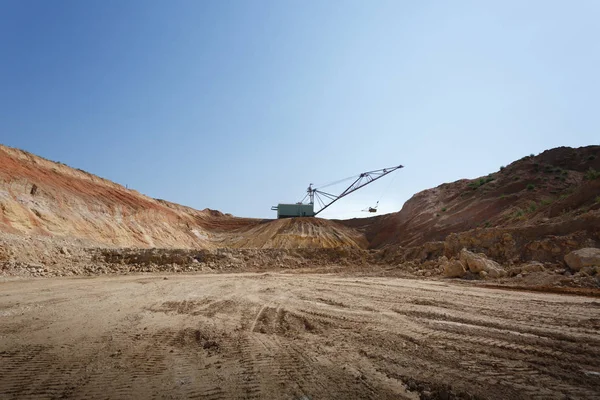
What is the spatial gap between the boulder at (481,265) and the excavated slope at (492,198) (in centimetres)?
1012

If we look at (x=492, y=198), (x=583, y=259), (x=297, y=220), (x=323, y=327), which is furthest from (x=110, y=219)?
(x=492, y=198)

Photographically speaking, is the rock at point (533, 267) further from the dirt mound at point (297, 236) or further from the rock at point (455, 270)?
the dirt mound at point (297, 236)

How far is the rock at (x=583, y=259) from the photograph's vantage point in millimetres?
11133

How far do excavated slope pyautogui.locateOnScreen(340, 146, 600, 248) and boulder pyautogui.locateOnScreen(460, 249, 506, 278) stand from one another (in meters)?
10.1

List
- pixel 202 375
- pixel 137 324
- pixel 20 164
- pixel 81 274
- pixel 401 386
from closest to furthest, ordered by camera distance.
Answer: pixel 401 386 < pixel 202 375 < pixel 137 324 < pixel 81 274 < pixel 20 164

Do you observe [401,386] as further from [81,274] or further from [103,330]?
[81,274]

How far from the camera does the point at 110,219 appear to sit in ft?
111

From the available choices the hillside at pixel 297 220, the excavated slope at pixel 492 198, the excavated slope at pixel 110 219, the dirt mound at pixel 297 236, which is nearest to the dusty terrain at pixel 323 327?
the hillside at pixel 297 220

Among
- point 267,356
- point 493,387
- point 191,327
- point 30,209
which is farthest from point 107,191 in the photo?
point 493,387

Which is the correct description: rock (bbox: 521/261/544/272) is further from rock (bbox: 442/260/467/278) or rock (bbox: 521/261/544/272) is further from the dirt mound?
the dirt mound

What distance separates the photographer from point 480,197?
35156 mm

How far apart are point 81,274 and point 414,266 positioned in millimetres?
19233

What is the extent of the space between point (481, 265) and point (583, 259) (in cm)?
359

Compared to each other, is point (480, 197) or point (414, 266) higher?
point (480, 197)
